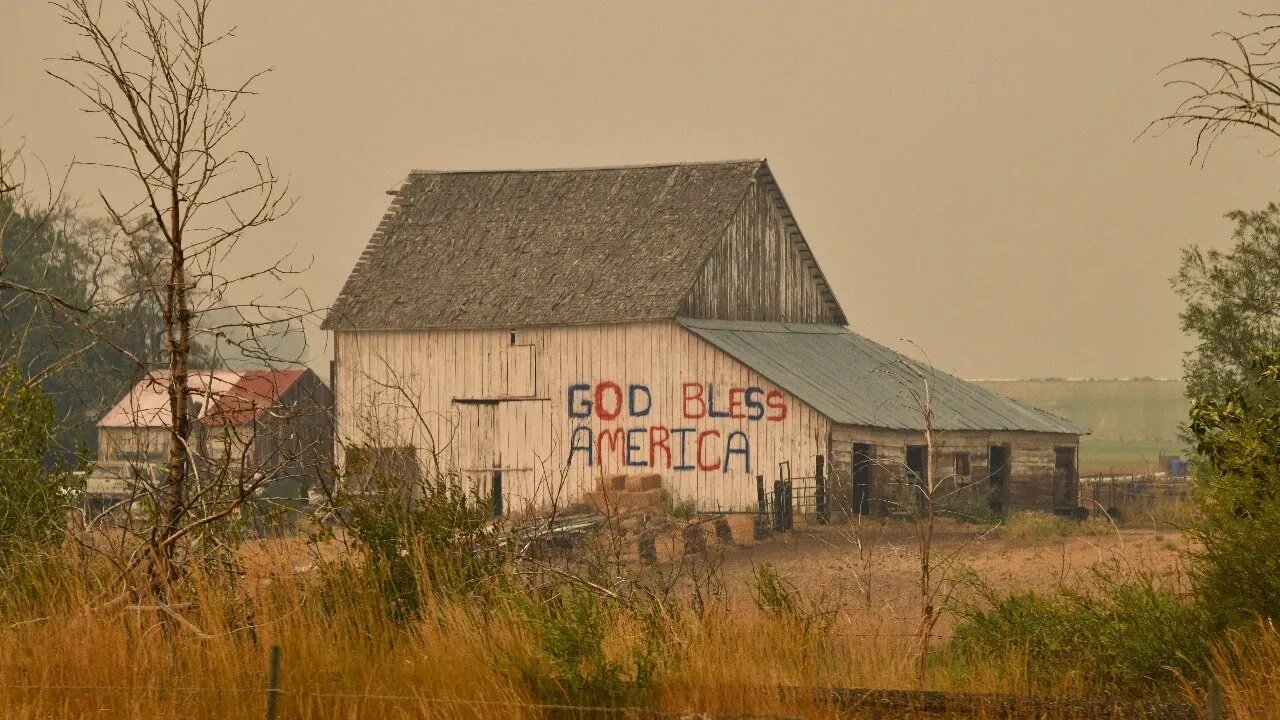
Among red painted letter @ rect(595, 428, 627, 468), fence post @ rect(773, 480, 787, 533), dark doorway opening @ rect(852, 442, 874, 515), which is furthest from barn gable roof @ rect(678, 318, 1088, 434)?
red painted letter @ rect(595, 428, 627, 468)

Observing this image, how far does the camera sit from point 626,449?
1505 inches

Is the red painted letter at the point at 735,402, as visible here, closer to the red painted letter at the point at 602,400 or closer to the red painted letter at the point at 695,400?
the red painted letter at the point at 695,400

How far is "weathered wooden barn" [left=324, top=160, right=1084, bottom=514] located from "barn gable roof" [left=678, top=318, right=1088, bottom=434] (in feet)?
0.31

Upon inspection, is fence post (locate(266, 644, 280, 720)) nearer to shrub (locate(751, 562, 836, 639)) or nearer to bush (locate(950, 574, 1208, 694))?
shrub (locate(751, 562, 836, 639))

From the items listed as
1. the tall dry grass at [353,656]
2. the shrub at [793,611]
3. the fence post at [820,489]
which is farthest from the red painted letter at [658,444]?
the tall dry grass at [353,656]

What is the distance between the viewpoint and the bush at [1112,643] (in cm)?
1290

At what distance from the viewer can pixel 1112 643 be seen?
1344 cm

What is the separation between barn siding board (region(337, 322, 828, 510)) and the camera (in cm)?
3625

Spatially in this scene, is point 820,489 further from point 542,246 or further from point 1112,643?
point 1112,643

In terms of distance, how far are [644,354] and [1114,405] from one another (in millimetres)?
117669

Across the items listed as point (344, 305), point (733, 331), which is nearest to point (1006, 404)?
point (733, 331)

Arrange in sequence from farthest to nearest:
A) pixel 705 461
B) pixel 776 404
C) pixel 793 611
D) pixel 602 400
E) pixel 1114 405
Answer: pixel 1114 405 → pixel 602 400 → pixel 705 461 → pixel 776 404 → pixel 793 611

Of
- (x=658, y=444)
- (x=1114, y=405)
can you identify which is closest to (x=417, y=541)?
(x=658, y=444)

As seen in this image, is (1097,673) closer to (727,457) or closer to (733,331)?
(727,457)
